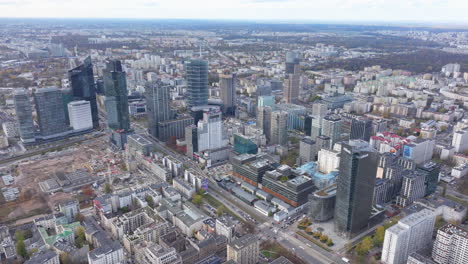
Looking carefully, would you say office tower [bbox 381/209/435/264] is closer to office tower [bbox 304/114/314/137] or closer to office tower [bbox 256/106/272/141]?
office tower [bbox 256/106/272/141]

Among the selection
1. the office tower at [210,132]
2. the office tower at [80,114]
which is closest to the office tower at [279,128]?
the office tower at [210,132]

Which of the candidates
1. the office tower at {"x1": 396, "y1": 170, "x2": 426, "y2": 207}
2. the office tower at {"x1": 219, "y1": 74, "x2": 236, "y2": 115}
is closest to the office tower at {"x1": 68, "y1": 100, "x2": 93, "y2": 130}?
the office tower at {"x1": 219, "y1": 74, "x2": 236, "y2": 115}

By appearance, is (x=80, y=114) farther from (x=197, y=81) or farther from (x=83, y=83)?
(x=197, y=81)

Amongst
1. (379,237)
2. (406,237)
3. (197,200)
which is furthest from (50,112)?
(406,237)

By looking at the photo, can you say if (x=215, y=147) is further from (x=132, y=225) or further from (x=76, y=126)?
(x=76, y=126)

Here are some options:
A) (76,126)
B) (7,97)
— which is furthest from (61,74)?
(76,126)

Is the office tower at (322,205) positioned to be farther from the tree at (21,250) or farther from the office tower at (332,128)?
the tree at (21,250)

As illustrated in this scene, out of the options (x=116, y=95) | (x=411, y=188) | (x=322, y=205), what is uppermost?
(x=116, y=95)
